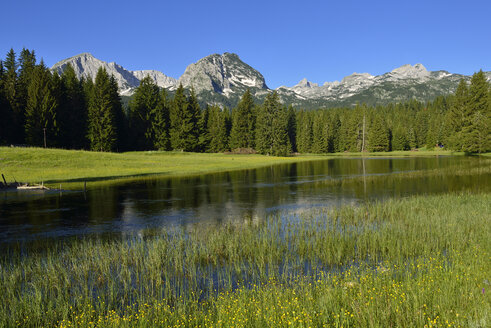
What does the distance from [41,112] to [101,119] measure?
45.7 feet

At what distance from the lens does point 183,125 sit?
10131 cm

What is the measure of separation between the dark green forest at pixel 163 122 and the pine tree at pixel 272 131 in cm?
34

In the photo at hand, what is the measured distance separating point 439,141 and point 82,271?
157 m

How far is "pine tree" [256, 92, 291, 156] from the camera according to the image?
110m

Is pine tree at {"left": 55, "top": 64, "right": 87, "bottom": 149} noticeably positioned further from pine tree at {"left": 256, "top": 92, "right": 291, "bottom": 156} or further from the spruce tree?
the spruce tree

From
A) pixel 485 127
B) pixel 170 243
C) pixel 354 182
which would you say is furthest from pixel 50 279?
pixel 485 127

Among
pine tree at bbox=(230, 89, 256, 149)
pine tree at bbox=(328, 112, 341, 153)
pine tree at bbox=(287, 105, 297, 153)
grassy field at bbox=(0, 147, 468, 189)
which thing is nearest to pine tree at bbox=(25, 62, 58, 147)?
grassy field at bbox=(0, 147, 468, 189)

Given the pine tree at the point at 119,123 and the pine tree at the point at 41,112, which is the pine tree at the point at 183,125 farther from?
the pine tree at the point at 41,112

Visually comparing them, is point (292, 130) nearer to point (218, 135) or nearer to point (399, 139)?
point (218, 135)

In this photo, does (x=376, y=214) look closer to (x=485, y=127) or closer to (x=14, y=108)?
(x=485, y=127)

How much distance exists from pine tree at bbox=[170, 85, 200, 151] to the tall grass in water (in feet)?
277

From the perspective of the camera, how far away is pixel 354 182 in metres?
Answer: 40.4

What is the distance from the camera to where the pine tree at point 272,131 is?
110 metres

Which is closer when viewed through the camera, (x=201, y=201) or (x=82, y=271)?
(x=82, y=271)
